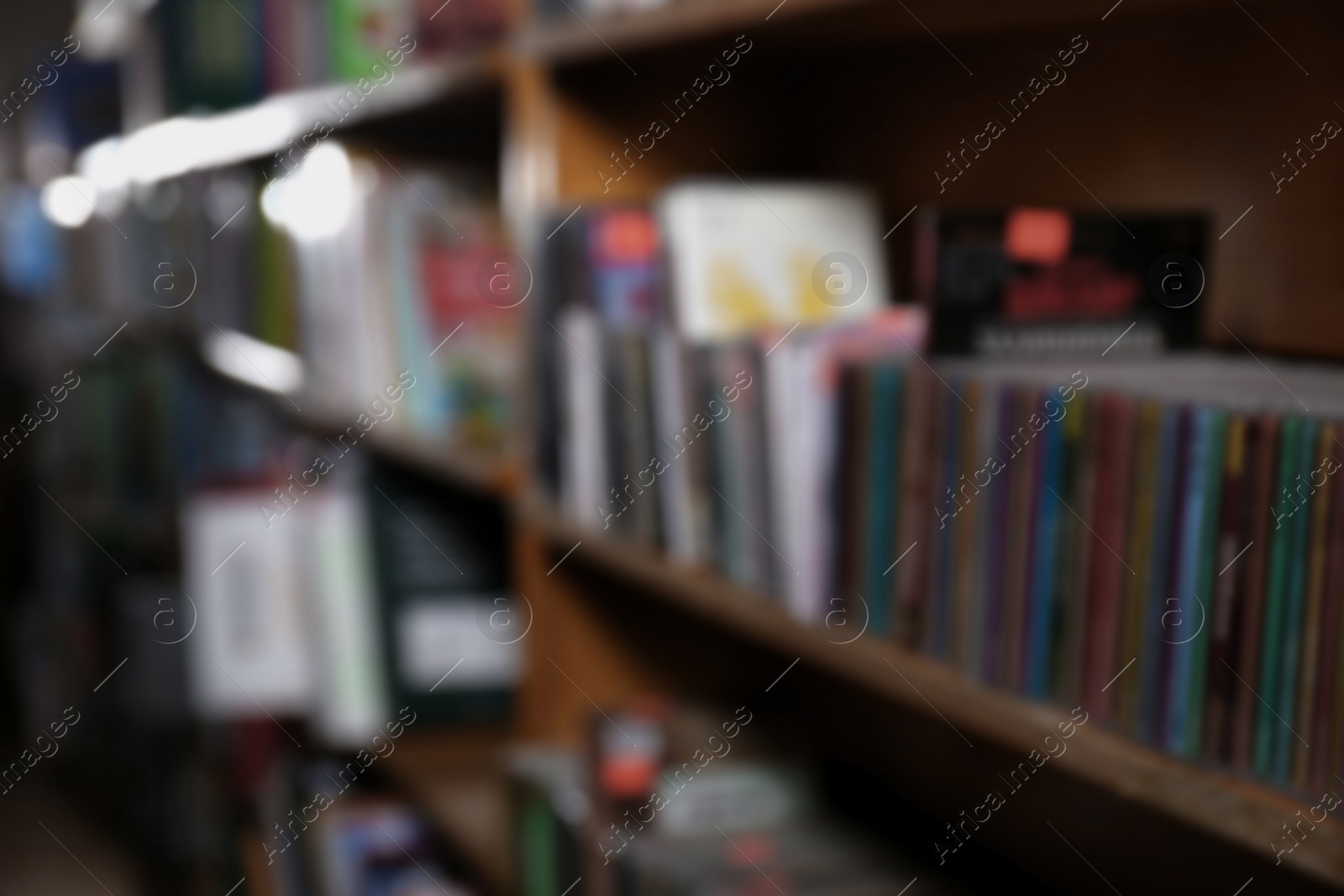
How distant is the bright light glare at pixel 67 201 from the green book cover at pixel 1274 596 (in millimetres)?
3539

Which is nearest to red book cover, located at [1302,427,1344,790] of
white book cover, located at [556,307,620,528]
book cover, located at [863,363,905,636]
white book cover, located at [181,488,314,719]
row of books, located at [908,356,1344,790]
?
row of books, located at [908,356,1344,790]

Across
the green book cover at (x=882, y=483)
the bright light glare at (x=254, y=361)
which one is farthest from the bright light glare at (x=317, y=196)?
the green book cover at (x=882, y=483)

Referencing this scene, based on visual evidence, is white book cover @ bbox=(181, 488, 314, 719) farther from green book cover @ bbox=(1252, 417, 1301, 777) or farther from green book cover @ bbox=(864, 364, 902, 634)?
green book cover @ bbox=(1252, 417, 1301, 777)

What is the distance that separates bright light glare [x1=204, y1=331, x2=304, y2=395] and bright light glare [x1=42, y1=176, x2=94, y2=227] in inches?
44.3

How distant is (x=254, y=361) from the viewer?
2.42 meters

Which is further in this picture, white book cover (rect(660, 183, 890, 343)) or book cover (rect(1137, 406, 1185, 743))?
white book cover (rect(660, 183, 890, 343))

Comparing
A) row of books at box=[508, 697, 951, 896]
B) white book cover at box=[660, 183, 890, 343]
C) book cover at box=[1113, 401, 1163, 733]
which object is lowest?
row of books at box=[508, 697, 951, 896]

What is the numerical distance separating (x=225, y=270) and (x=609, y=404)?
1674 millimetres

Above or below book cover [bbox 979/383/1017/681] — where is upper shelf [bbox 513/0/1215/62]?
above

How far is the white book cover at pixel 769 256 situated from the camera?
107 centimetres

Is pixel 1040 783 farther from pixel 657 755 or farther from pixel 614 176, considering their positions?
pixel 614 176

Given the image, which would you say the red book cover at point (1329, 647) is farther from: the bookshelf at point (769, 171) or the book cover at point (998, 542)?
the book cover at point (998, 542)

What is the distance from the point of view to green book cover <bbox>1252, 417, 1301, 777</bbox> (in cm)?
57

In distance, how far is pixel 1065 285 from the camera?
2.62 feet
